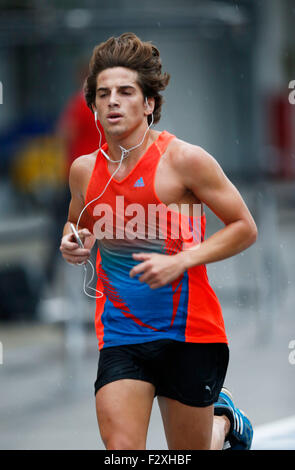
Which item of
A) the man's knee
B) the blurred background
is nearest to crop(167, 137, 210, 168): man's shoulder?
the man's knee

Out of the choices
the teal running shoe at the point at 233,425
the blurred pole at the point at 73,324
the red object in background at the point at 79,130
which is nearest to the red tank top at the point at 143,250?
the teal running shoe at the point at 233,425

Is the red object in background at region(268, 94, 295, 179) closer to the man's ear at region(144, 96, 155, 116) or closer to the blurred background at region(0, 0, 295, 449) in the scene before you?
the blurred background at region(0, 0, 295, 449)

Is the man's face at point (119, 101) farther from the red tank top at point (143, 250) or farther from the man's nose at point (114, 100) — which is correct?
the red tank top at point (143, 250)

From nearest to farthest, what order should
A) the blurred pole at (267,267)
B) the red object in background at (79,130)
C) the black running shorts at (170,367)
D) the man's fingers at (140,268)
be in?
the man's fingers at (140,268)
the black running shorts at (170,367)
the red object in background at (79,130)
the blurred pole at (267,267)

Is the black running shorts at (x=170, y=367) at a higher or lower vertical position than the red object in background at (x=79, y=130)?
lower

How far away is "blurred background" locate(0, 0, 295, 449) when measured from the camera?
6.21 metres

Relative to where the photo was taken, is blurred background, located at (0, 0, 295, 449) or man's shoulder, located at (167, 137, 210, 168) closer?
man's shoulder, located at (167, 137, 210, 168)

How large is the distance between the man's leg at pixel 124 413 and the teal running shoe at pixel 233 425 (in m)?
0.84

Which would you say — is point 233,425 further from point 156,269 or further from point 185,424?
point 156,269

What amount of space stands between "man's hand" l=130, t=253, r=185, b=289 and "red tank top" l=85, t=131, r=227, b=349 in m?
0.25

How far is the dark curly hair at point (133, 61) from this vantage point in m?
3.12

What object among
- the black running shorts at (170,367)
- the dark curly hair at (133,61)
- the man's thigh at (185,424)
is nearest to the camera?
the dark curly hair at (133,61)

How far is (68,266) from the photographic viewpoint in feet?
22.5
